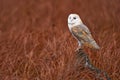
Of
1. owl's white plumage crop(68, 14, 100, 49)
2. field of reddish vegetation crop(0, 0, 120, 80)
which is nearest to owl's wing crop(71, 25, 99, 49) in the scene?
owl's white plumage crop(68, 14, 100, 49)

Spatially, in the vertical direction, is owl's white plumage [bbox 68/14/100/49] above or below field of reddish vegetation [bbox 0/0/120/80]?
above

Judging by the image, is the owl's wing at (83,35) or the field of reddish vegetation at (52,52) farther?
the field of reddish vegetation at (52,52)

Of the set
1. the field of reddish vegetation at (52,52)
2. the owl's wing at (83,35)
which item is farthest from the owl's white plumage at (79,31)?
the field of reddish vegetation at (52,52)

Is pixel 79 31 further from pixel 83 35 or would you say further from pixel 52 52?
pixel 52 52

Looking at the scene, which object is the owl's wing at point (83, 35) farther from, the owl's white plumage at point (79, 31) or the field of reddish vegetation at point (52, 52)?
the field of reddish vegetation at point (52, 52)

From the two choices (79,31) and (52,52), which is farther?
(52,52)

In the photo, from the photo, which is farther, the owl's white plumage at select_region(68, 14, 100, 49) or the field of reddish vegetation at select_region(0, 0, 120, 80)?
the field of reddish vegetation at select_region(0, 0, 120, 80)

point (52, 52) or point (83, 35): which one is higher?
point (83, 35)

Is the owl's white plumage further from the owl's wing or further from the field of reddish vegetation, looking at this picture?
the field of reddish vegetation

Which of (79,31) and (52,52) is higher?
(79,31)

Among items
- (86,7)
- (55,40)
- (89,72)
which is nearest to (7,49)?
(55,40)

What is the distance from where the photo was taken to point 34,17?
26.3 feet

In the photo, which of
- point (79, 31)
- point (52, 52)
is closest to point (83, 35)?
point (79, 31)

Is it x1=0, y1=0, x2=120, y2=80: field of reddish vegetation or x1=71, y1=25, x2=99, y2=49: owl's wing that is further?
x1=0, y1=0, x2=120, y2=80: field of reddish vegetation
